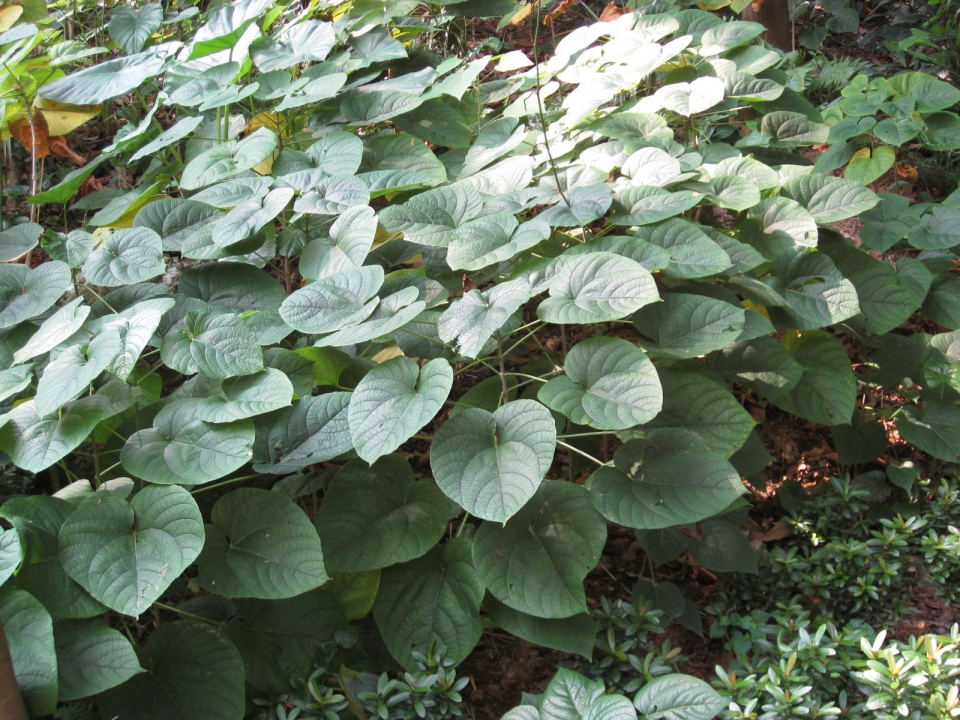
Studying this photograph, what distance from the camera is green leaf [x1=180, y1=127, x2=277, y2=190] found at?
2.20 metres

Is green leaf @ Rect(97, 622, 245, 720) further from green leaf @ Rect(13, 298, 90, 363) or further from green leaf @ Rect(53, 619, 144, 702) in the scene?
green leaf @ Rect(13, 298, 90, 363)

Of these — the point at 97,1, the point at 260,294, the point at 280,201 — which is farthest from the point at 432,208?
the point at 97,1

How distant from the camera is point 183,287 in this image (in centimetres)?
210

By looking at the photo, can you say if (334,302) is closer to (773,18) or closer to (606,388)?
(606,388)

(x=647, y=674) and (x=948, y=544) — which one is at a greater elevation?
(x=647, y=674)

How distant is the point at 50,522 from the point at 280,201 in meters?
0.92

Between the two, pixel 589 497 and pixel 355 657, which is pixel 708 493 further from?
pixel 355 657

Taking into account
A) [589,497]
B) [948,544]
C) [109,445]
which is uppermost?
[109,445]

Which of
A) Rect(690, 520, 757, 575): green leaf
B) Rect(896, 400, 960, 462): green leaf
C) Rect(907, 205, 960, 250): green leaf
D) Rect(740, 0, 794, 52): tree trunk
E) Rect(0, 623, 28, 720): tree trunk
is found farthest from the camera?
Rect(740, 0, 794, 52): tree trunk

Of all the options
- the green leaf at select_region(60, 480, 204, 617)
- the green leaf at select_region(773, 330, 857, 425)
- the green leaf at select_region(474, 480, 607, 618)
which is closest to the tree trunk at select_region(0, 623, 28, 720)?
the green leaf at select_region(60, 480, 204, 617)

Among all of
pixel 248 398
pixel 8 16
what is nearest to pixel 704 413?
pixel 248 398

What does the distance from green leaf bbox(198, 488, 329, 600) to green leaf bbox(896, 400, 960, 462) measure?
5.49 ft

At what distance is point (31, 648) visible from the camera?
133cm

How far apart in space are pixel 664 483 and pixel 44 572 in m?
1.23
